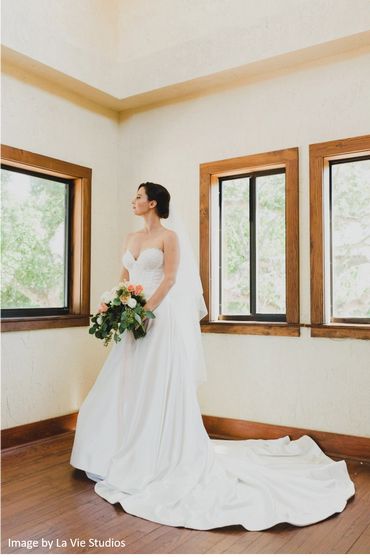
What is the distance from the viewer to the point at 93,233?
194 inches

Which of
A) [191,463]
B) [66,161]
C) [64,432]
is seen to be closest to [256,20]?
[66,161]

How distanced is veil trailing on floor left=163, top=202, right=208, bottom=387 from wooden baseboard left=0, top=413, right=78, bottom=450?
1.51m

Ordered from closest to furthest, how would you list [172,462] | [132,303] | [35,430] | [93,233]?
[172,462], [132,303], [35,430], [93,233]

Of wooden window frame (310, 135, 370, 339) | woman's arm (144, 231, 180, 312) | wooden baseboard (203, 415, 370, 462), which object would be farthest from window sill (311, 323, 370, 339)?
woman's arm (144, 231, 180, 312)

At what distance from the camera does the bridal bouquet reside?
3.28m

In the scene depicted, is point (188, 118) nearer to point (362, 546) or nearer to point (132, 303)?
point (132, 303)

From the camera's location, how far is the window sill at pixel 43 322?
160 inches

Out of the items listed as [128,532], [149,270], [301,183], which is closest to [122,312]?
[149,270]

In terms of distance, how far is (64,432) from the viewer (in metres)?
4.52

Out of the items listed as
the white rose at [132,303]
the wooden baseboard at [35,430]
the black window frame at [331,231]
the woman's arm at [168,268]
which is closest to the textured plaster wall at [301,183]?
the black window frame at [331,231]

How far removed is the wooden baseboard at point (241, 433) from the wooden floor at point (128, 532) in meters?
0.62

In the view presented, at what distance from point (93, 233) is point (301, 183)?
2.09 meters

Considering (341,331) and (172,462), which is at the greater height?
(341,331)

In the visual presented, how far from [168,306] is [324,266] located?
1.36 meters
